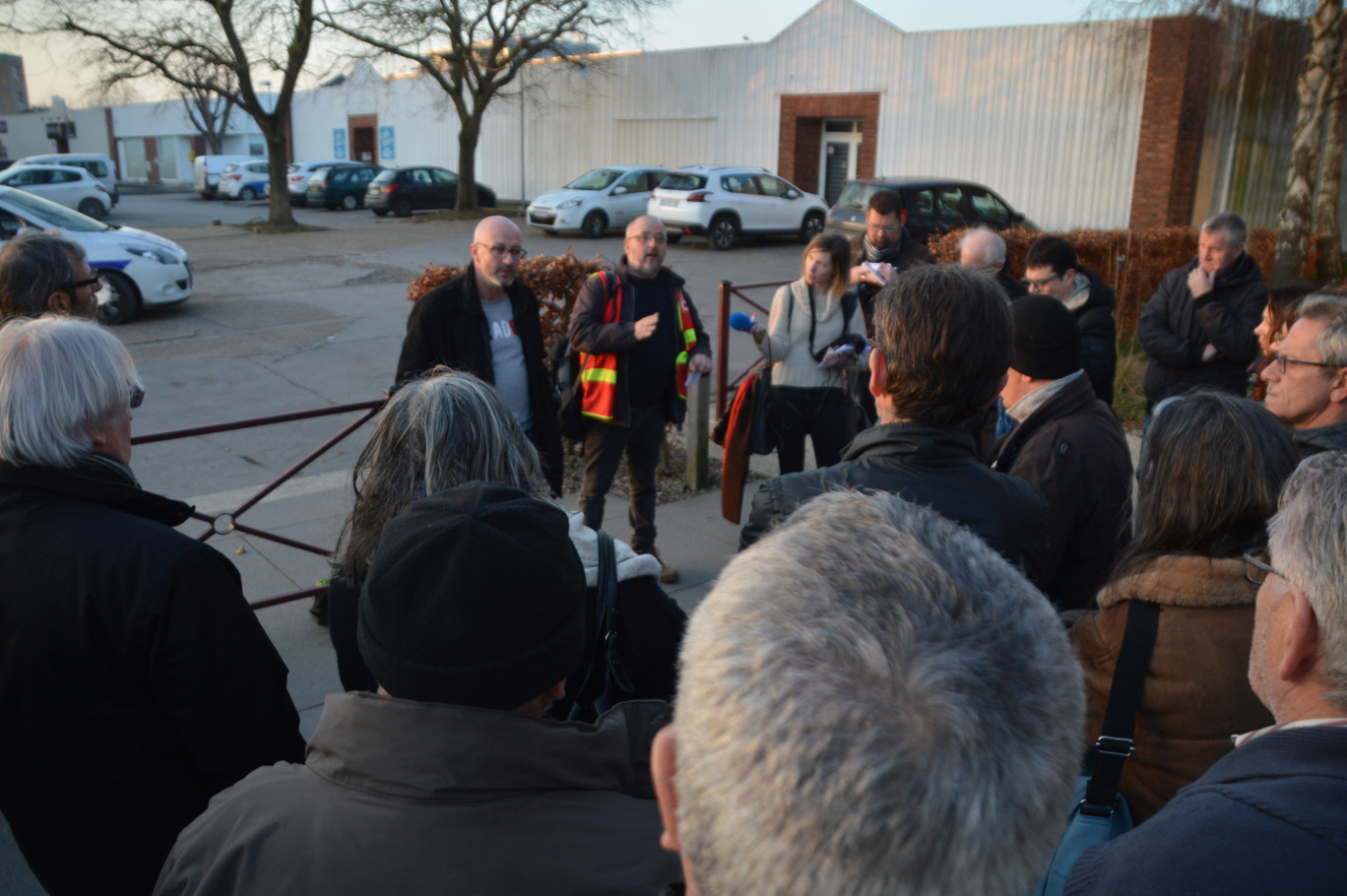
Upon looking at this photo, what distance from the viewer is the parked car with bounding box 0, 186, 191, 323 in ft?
35.9

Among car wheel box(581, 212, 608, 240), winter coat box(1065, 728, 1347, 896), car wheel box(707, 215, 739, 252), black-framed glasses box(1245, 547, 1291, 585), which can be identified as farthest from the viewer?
car wheel box(581, 212, 608, 240)

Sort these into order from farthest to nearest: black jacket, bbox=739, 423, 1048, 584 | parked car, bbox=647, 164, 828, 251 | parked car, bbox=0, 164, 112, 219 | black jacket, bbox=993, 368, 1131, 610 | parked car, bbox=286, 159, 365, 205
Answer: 1. parked car, bbox=286, 159, 365, 205
2. parked car, bbox=0, 164, 112, 219
3. parked car, bbox=647, 164, 828, 251
4. black jacket, bbox=993, 368, 1131, 610
5. black jacket, bbox=739, 423, 1048, 584

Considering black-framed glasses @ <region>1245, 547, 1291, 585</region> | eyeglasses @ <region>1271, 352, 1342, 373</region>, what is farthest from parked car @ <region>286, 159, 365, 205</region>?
black-framed glasses @ <region>1245, 547, 1291, 585</region>

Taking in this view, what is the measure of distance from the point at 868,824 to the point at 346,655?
5.45 ft

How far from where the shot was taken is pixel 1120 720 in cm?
174

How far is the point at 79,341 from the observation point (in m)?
2.02

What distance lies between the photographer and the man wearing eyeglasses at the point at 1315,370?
2918mm

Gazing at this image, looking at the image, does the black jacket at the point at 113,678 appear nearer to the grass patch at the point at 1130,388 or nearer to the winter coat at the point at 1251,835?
the winter coat at the point at 1251,835

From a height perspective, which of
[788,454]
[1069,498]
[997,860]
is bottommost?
[788,454]

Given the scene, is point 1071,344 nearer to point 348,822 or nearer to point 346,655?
point 346,655

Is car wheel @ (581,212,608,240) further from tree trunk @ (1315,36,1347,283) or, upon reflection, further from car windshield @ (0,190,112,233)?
tree trunk @ (1315,36,1347,283)

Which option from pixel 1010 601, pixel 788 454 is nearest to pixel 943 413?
pixel 1010 601

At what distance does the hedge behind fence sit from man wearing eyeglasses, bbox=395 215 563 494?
6.18m

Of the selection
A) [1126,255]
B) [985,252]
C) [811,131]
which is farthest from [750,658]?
[811,131]
